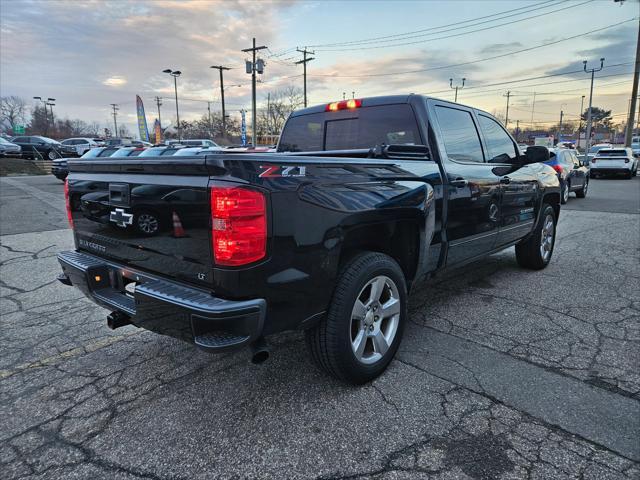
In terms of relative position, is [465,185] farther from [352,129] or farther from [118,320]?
[118,320]

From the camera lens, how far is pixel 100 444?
2.30 meters

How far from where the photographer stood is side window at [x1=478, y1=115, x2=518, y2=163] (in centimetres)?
442

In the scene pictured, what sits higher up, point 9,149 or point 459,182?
point 9,149

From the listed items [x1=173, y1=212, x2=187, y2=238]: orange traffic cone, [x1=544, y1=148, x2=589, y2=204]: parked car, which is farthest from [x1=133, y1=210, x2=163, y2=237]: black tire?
[x1=544, y1=148, x2=589, y2=204]: parked car

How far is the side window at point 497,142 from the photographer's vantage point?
4.42m

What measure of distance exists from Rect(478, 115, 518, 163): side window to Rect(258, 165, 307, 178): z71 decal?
9.24 feet

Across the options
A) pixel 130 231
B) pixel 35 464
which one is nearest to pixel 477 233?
pixel 130 231

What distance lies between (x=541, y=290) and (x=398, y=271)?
8.87ft

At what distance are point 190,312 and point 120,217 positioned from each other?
0.92 m

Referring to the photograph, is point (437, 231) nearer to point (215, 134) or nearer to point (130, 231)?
point (130, 231)

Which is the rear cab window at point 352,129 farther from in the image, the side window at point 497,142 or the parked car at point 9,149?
the parked car at point 9,149

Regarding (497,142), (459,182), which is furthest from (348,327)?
(497,142)

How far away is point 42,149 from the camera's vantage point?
31.7m

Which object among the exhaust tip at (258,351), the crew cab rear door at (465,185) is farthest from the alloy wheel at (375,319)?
the crew cab rear door at (465,185)
